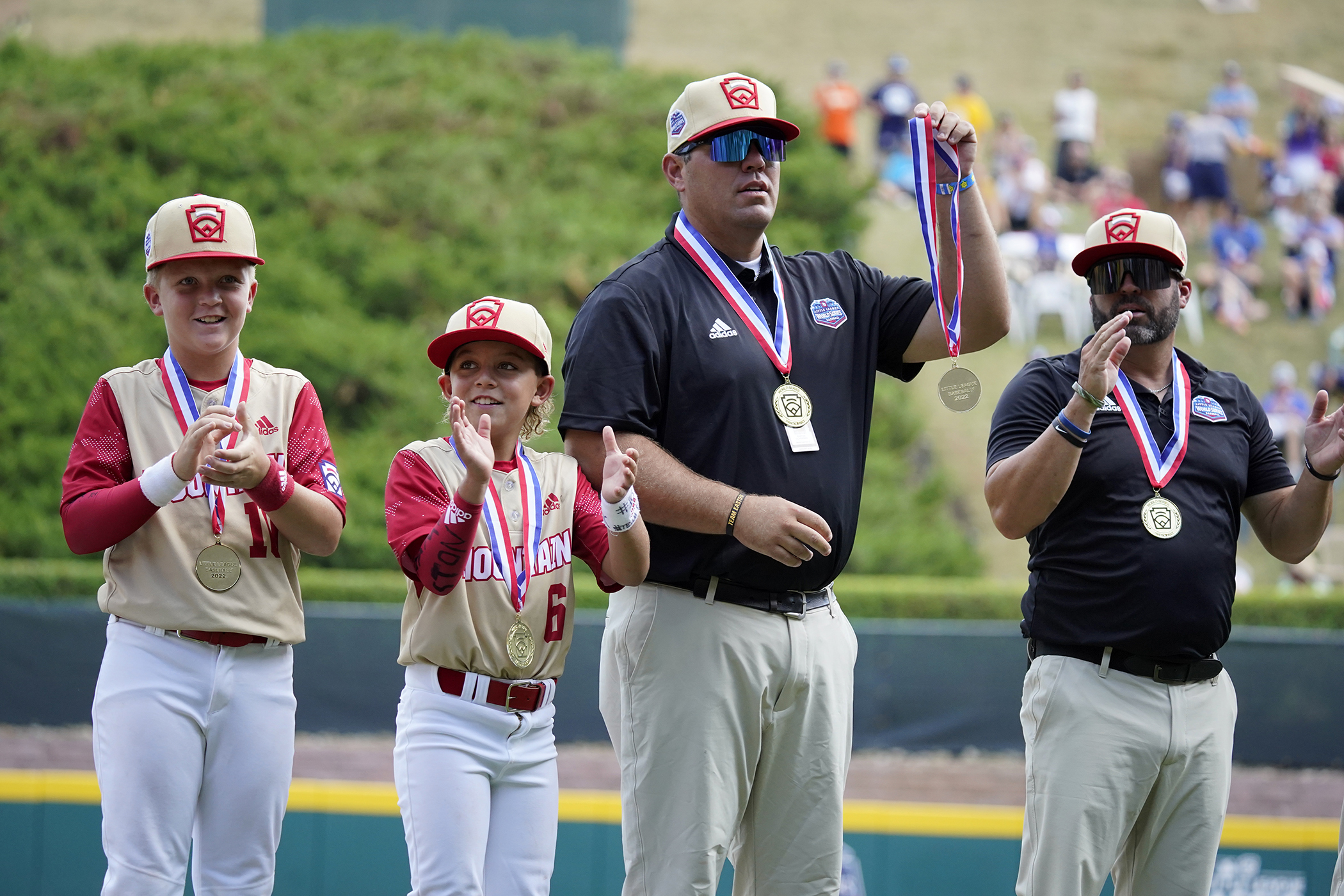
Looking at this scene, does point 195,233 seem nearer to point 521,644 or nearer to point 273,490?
point 273,490

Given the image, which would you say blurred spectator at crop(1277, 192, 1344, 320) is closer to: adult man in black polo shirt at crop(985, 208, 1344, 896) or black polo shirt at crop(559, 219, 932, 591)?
adult man in black polo shirt at crop(985, 208, 1344, 896)

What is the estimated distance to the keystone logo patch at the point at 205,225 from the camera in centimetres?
359

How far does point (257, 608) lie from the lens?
3.54 metres

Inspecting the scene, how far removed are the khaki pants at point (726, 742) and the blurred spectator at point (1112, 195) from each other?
708 inches

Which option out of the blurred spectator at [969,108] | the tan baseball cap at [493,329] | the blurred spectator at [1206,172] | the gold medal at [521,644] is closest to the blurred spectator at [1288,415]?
the blurred spectator at [1206,172]

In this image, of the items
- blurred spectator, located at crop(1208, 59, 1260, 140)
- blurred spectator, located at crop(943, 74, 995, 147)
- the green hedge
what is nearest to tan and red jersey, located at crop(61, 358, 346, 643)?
the green hedge

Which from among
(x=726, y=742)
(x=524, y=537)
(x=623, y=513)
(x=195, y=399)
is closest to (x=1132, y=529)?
(x=726, y=742)

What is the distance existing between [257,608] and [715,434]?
4.17 feet

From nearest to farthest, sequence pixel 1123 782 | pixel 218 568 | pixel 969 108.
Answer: pixel 218 568, pixel 1123 782, pixel 969 108

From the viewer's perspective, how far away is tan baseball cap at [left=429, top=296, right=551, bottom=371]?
12.1ft

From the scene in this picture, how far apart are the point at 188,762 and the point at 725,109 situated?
2.17 metres

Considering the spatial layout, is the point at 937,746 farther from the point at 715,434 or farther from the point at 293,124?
the point at 293,124

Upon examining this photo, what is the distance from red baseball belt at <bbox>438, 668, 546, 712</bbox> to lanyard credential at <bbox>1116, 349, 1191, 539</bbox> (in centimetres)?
182

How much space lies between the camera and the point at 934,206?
12.2 feet
